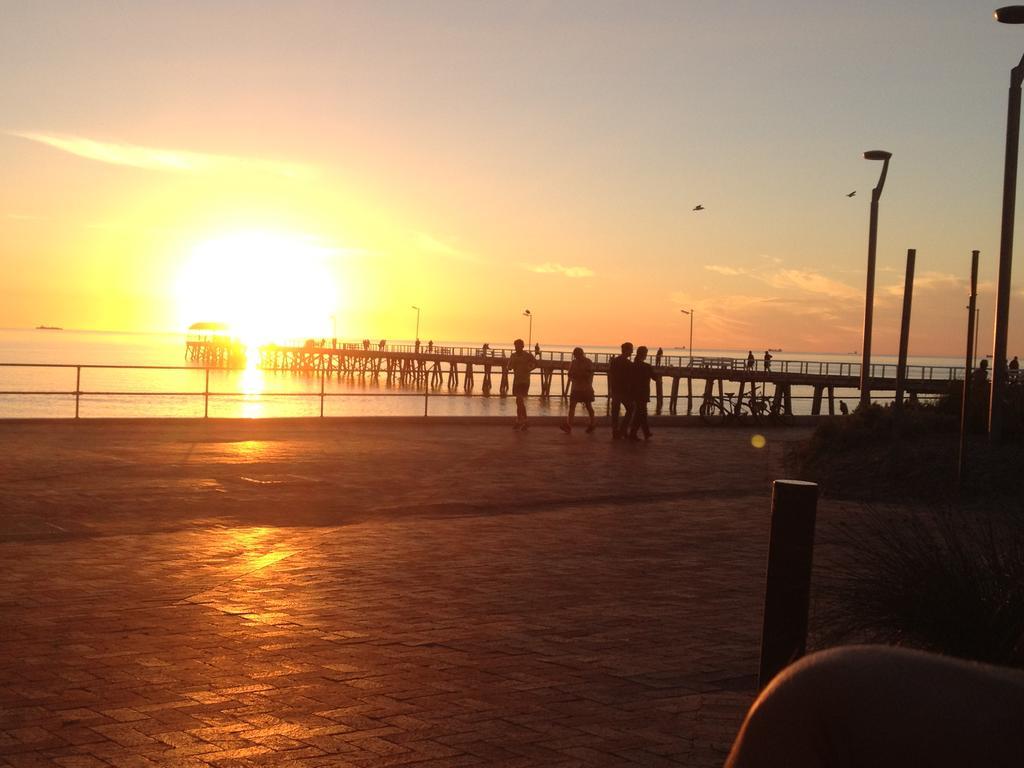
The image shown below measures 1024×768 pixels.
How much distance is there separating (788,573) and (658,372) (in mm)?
73245

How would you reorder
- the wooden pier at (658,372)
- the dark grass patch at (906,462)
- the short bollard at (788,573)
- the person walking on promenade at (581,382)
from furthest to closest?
the wooden pier at (658,372) → the person walking on promenade at (581,382) → the dark grass patch at (906,462) → the short bollard at (788,573)

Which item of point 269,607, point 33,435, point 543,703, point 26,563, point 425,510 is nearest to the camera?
point 543,703

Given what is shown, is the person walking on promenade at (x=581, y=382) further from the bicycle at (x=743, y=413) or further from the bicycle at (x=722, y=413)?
the bicycle at (x=743, y=413)

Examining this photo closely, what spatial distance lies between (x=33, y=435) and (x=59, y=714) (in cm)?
1513

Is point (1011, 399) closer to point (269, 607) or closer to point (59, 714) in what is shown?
point (269, 607)

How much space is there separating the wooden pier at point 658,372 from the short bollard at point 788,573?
2142 cm

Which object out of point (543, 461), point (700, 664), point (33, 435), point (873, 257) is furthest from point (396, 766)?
point (873, 257)

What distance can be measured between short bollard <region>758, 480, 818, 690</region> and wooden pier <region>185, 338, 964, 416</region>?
70.3 feet

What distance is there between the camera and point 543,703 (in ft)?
16.4

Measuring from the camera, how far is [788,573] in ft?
14.3

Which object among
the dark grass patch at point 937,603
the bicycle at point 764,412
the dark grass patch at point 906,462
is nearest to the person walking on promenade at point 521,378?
the bicycle at point 764,412

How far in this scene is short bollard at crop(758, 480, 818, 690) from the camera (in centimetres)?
427

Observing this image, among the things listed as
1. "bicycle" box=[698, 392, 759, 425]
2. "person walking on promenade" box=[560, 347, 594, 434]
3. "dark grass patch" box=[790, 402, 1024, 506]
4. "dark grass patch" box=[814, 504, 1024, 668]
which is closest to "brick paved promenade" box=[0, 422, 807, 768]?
"dark grass patch" box=[814, 504, 1024, 668]

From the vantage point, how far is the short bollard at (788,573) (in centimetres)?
427
